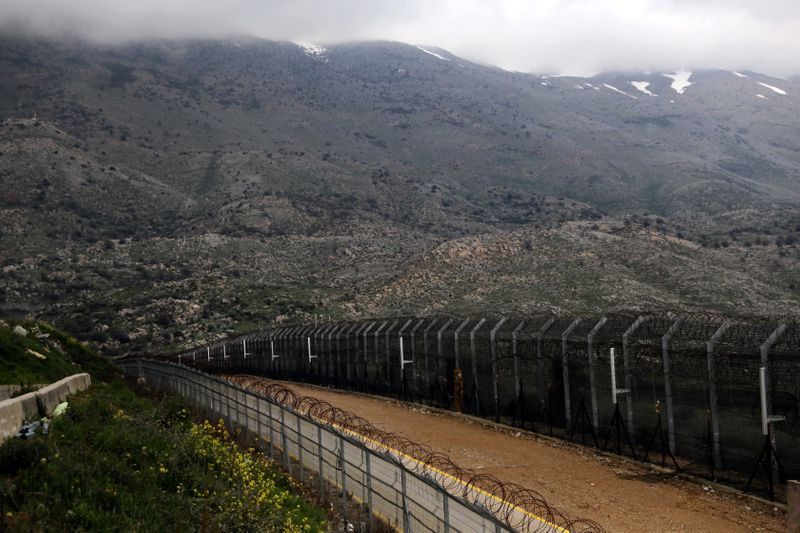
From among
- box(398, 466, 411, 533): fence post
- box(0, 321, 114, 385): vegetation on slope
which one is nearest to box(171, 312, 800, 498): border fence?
box(398, 466, 411, 533): fence post

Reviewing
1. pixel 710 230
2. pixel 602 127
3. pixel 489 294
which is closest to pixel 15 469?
pixel 489 294

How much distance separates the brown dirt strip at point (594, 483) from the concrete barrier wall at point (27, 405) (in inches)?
365

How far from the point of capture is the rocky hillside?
66.4 metres

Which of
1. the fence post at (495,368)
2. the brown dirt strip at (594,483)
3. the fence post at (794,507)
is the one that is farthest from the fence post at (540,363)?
the fence post at (794,507)

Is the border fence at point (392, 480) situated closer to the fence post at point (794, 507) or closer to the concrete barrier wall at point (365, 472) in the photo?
the concrete barrier wall at point (365, 472)

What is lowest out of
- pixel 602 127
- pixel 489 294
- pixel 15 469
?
pixel 489 294

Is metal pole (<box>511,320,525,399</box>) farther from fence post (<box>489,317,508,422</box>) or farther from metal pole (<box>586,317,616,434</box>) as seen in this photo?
metal pole (<box>586,317,616,434</box>)

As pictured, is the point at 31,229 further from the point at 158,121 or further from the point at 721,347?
the point at 721,347

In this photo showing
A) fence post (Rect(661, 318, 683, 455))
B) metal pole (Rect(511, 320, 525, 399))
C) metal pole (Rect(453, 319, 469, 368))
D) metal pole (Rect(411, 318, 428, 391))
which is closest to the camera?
fence post (Rect(661, 318, 683, 455))

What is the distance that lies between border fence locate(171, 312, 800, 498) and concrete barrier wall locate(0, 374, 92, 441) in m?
12.8

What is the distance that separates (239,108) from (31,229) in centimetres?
8931

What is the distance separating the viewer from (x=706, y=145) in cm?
19025

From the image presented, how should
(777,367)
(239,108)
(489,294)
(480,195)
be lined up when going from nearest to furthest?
1. (777,367)
2. (489,294)
3. (480,195)
4. (239,108)

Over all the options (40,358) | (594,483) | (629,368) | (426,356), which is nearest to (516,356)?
(629,368)
